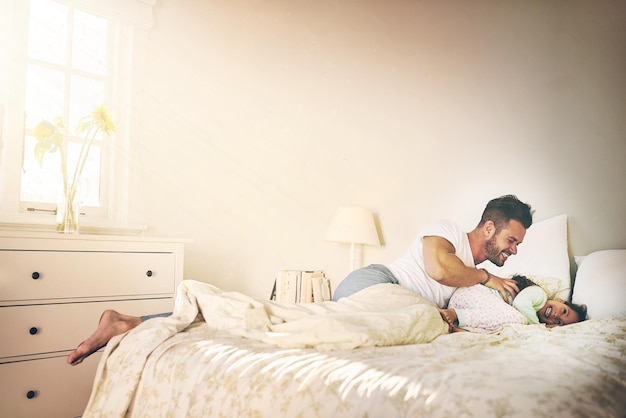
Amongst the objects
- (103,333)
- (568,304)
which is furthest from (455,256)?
(103,333)

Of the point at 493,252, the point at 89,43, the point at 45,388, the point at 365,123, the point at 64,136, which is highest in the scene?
the point at 89,43

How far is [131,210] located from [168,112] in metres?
0.62

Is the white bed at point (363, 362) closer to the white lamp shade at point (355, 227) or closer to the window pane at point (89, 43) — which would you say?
the white lamp shade at point (355, 227)

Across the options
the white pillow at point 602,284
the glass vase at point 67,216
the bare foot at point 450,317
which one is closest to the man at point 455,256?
the bare foot at point 450,317

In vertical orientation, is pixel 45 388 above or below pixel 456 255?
below

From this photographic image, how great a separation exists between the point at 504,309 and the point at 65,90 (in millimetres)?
2371

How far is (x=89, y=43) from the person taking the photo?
265 cm

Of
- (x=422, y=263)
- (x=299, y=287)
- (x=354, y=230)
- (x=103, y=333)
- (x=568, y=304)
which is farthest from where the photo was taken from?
(x=299, y=287)

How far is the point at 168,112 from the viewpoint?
2865 mm

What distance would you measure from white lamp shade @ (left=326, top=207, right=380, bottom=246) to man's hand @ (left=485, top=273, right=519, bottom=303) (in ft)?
2.76

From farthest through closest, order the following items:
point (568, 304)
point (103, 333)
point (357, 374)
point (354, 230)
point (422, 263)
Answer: point (354, 230) < point (422, 263) < point (568, 304) < point (103, 333) < point (357, 374)

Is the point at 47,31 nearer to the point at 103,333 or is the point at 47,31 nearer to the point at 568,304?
the point at 103,333

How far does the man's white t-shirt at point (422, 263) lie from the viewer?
222 centimetres

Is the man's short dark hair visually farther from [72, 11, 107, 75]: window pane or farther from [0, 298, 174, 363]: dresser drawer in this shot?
[72, 11, 107, 75]: window pane
